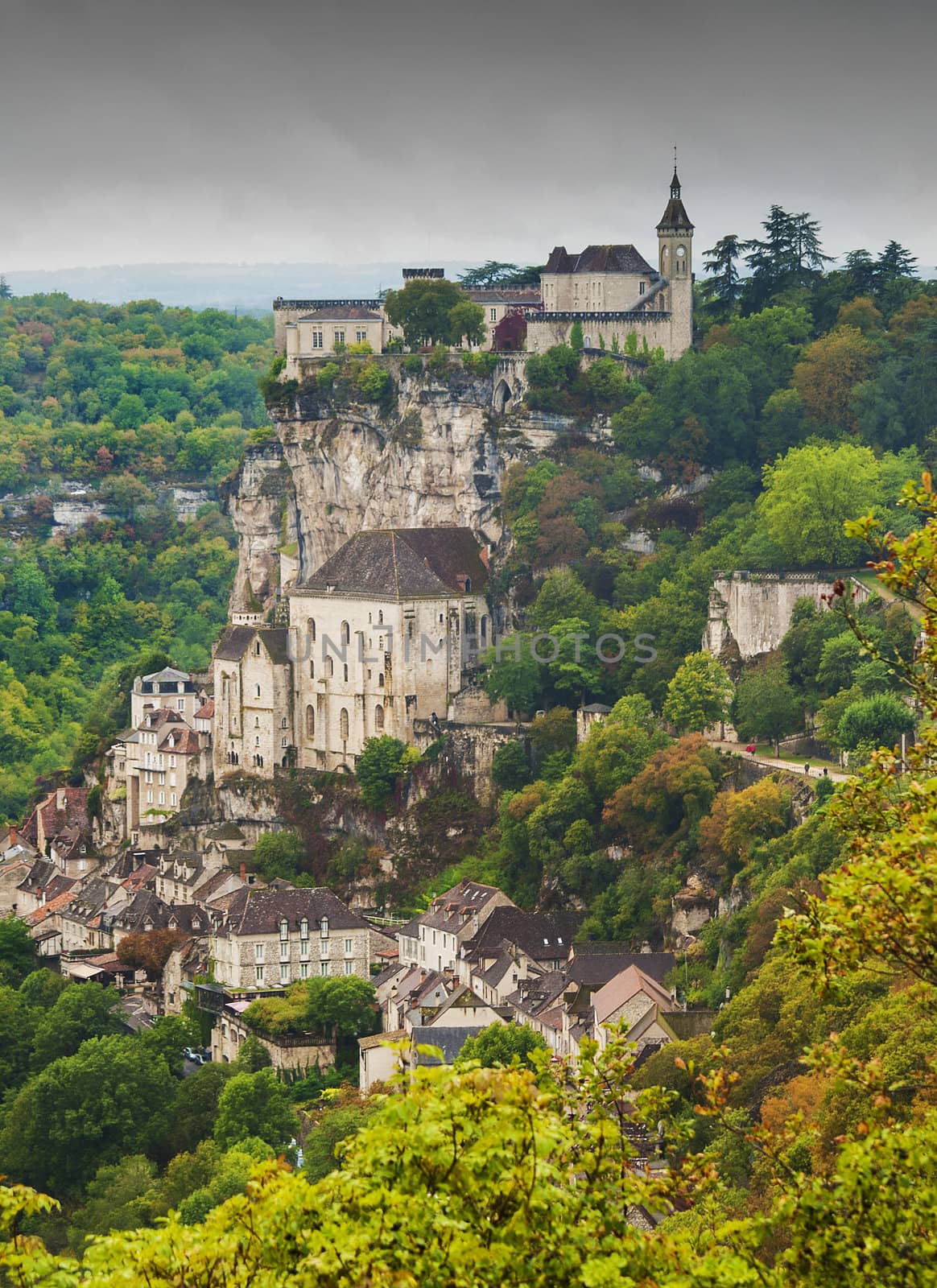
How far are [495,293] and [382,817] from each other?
76.2ft

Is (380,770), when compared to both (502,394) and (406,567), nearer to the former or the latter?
(406,567)

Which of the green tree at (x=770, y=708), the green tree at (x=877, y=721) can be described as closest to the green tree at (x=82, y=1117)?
the green tree at (x=770, y=708)

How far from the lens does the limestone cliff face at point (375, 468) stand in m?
82.3

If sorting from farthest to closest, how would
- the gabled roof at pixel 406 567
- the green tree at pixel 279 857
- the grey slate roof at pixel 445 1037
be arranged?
the gabled roof at pixel 406 567
the green tree at pixel 279 857
the grey slate roof at pixel 445 1037

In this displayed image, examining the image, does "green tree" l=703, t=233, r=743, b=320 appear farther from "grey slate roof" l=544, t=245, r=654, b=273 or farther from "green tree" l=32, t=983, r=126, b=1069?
"green tree" l=32, t=983, r=126, b=1069

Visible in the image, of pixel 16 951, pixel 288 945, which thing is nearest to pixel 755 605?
pixel 288 945

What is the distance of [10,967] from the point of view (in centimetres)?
7256

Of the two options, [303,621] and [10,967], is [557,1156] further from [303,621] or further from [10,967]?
[303,621]

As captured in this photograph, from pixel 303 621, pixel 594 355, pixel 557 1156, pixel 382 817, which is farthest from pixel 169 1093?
pixel 557 1156

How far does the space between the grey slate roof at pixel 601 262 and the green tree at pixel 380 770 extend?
20.8 meters

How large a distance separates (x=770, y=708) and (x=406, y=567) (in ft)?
54.2

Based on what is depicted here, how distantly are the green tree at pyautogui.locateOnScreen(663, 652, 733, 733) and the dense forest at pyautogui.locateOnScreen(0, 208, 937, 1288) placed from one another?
10 centimetres

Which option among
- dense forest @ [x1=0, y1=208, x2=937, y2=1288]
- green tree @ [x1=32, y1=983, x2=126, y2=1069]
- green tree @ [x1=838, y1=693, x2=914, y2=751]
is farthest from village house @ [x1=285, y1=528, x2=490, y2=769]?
green tree @ [x1=838, y1=693, x2=914, y2=751]

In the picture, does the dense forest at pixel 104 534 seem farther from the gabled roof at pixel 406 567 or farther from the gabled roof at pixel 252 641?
the gabled roof at pixel 406 567
